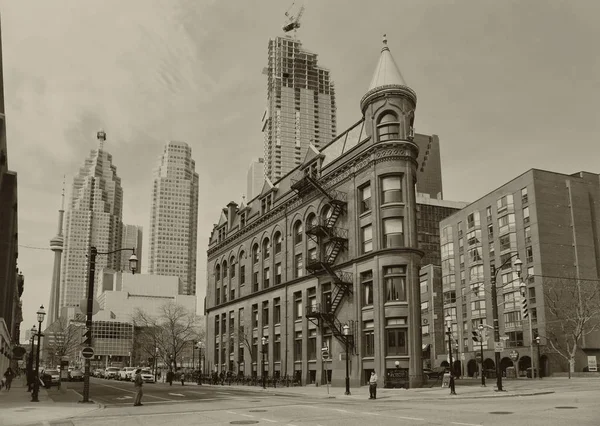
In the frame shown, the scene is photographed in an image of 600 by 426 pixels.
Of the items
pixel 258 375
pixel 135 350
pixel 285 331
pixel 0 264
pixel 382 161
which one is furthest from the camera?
pixel 135 350

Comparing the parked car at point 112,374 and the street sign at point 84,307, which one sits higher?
the street sign at point 84,307

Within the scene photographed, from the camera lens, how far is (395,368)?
44.0 meters

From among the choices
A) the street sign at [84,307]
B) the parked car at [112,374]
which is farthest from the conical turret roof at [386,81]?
the parked car at [112,374]

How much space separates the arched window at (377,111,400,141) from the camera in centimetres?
4819

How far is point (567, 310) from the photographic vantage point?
245 ft

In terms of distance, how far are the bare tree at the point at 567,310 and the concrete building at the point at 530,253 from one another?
316 millimetres

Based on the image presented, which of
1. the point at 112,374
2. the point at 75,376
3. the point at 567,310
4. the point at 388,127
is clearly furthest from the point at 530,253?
the point at 112,374

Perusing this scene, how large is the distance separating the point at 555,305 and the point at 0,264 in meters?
62.5

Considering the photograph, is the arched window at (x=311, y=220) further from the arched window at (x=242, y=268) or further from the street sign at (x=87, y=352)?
the street sign at (x=87, y=352)

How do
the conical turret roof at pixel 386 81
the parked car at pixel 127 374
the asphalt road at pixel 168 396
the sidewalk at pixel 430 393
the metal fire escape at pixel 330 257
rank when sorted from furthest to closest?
1. the parked car at pixel 127 374
2. the metal fire escape at pixel 330 257
3. the conical turret roof at pixel 386 81
4. the sidewalk at pixel 430 393
5. the asphalt road at pixel 168 396

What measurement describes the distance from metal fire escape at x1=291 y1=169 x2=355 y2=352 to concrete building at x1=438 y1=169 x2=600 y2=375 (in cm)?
2879

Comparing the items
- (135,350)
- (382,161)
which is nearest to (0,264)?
(382,161)

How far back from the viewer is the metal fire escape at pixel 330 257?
1981 inches

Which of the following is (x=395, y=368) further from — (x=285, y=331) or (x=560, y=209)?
(x=560, y=209)
